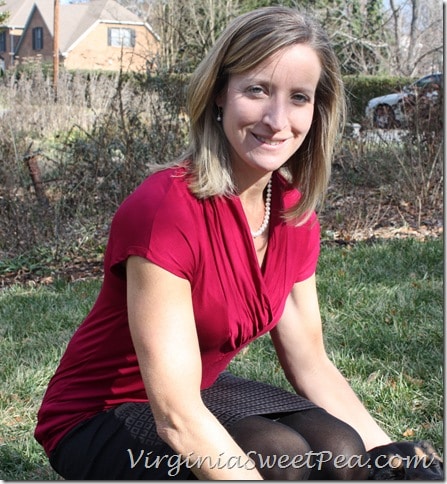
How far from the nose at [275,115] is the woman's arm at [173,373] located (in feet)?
1.77

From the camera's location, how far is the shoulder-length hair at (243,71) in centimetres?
210

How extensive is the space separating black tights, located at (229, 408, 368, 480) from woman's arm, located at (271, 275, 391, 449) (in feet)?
0.61

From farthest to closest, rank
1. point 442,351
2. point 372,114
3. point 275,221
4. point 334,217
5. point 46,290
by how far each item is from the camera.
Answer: point 372,114
point 334,217
point 46,290
point 442,351
point 275,221

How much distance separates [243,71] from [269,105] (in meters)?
0.13

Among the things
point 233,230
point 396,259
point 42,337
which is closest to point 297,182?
point 233,230

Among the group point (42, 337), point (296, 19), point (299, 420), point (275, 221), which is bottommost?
point (42, 337)

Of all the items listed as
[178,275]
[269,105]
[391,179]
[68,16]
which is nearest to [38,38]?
[68,16]

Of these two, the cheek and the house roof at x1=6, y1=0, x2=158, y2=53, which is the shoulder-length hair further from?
the house roof at x1=6, y1=0, x2=158, y2=53

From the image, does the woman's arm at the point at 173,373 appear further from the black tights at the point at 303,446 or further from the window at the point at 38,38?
the window at the point at 38,38

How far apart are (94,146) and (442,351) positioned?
3.83 meters

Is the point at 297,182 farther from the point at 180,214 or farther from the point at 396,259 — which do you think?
the point at 396,259

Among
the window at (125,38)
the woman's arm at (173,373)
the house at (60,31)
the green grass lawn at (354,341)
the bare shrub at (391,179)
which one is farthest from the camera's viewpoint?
the house at (60,31)

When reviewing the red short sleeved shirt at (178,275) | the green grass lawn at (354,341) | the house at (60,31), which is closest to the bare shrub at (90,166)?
the green grass lawn at (354,341)

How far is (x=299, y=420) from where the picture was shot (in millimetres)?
2268
